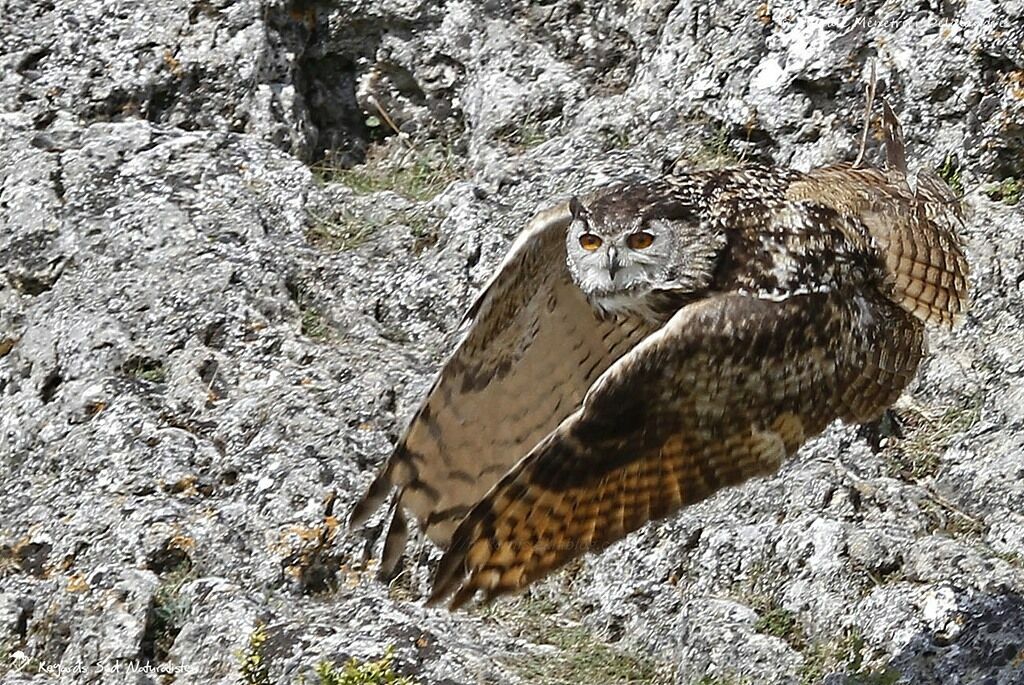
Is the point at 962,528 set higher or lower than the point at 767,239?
lower

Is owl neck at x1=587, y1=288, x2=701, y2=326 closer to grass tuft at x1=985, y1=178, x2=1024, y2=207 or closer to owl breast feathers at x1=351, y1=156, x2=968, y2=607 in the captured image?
owl breast feathers at x1=351, y1=156, x2=968, y2=607

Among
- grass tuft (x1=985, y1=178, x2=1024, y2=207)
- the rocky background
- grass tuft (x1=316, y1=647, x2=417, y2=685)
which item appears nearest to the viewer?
grass tuft (x1=316, y1=647, x2=417, y2=685)

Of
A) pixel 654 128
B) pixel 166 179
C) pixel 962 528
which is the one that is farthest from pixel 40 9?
pixel 962 528

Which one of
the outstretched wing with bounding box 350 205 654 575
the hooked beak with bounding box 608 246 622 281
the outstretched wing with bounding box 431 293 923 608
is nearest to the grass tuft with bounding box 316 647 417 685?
the outstretched wing with bounding box 350 205 654 575

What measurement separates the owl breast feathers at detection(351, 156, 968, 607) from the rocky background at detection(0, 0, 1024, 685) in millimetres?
616

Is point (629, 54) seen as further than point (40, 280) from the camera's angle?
Yes

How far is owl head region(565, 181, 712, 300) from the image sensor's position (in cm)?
330

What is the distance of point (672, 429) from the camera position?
324 centimetres

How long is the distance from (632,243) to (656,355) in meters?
0.33

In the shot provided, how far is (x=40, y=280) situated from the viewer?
4945 millimetres

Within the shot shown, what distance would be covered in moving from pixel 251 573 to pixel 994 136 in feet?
8.60

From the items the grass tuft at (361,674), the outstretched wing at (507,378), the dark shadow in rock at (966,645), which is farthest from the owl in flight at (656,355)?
the dark shadow in rock at (966,645)

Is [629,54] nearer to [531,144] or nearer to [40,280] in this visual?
[531,144]

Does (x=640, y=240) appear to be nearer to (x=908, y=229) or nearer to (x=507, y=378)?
(x=507, y=378)
